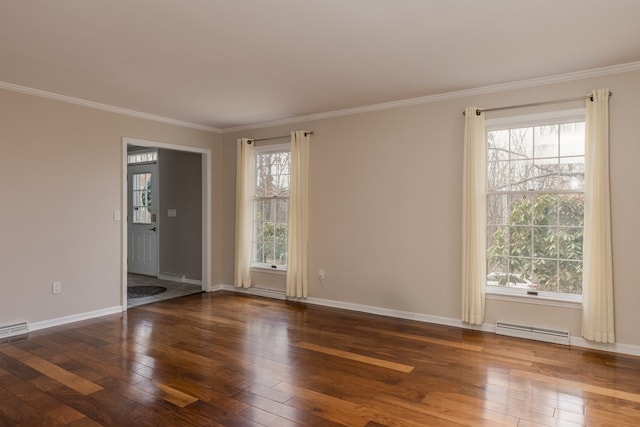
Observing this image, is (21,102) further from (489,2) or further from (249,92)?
(489,2)

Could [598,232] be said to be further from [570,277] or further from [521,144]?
[521,144]

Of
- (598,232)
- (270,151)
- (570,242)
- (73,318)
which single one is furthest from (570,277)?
(73,318)

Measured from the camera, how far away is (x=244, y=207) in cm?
611

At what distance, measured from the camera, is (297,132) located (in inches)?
219

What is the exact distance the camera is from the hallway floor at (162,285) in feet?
18.8

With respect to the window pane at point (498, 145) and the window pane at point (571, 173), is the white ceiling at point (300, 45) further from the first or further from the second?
the window pane at point (571, 173)

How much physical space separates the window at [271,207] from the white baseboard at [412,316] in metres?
0.42

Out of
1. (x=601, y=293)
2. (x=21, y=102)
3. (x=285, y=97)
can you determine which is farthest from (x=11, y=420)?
(x=601, y=293)

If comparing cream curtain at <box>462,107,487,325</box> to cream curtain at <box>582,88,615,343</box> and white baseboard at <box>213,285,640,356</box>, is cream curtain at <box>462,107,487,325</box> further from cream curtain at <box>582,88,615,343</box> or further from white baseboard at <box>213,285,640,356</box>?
cream curtain at <box>582,88,615,343</box>

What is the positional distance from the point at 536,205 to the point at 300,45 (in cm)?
279

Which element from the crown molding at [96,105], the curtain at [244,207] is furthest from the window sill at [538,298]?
the crown molding at [96,105]

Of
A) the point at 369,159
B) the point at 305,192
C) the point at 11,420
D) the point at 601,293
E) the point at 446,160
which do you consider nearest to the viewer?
the point at 11,420

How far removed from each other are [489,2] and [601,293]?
2.71 meters

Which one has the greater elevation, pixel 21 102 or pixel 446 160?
pixel 21 102
